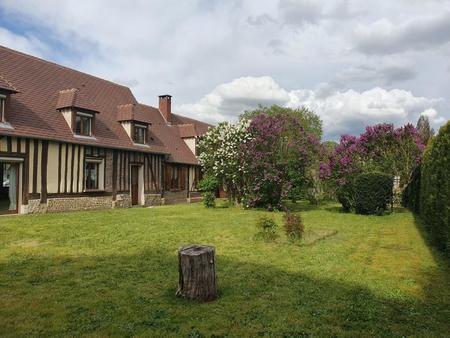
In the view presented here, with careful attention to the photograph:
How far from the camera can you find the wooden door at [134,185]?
20703 millimetres

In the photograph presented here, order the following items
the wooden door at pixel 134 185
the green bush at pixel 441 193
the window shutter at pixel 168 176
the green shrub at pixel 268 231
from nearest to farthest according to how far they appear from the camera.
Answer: the green bush at pixel 441 193 < the green shrub at pixel 268 231 < the wooden door at pixel 134 185 < the window shutter at pixel 168 176

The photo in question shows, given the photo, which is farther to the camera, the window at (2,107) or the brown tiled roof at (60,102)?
the brown tiled roof at (60,102)

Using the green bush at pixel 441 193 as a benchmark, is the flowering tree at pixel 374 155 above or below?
above

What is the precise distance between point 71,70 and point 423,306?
20212mm

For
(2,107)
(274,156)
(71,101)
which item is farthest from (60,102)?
(274,156)

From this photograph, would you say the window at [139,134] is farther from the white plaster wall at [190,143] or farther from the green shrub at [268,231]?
the green shrub at [268,231]

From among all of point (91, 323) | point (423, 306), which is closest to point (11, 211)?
point (91, 323)

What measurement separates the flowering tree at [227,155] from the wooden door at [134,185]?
358cm

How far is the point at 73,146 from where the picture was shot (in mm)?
16672

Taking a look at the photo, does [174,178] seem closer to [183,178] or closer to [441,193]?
[183,178]

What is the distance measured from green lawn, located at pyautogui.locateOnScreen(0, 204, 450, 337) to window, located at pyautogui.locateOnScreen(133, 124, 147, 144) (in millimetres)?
10931

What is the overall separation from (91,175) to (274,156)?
830cm

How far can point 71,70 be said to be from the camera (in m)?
20.8

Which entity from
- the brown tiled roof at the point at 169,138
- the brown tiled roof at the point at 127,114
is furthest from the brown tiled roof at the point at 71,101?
the brown tiled roof at the point at 169,138
